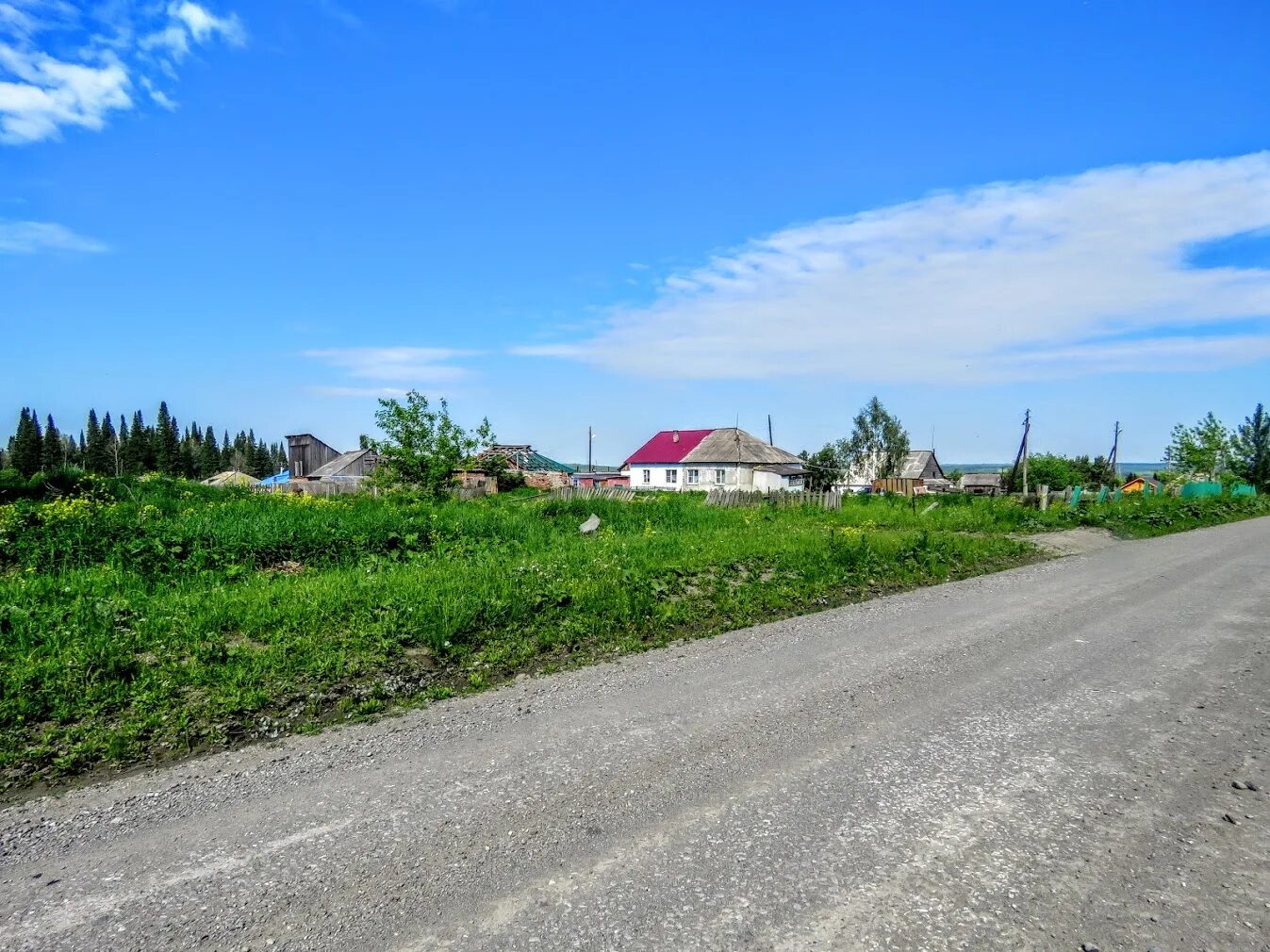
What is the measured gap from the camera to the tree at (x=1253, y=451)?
60.8 meters

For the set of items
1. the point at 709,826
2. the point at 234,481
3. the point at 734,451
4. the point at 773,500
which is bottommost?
the point at 709,826

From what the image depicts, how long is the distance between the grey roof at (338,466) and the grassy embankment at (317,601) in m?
34.0

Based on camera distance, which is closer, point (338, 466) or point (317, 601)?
point (317, 601)

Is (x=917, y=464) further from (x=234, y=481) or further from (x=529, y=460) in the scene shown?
(x=234, y=481)

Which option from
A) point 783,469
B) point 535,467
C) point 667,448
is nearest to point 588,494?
point 535,467

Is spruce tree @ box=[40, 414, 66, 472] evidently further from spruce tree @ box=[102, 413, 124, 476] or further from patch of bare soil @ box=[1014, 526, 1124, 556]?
patch of bare soil @ box=[1014, 526, 1124, 556]

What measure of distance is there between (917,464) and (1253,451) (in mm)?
27524

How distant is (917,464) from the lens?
7550 cm

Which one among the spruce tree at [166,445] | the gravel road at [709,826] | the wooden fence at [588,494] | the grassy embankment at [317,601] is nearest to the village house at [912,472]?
the wooden fence at [588,494]

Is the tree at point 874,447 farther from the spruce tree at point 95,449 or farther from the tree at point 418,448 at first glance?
the spruce tree at point 95,449

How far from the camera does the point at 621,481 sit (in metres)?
65.0

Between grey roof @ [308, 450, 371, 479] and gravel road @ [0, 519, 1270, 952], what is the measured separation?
4484cm

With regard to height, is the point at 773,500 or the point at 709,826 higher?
the point at 773,500

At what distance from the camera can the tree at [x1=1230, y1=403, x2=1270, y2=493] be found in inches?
2392
